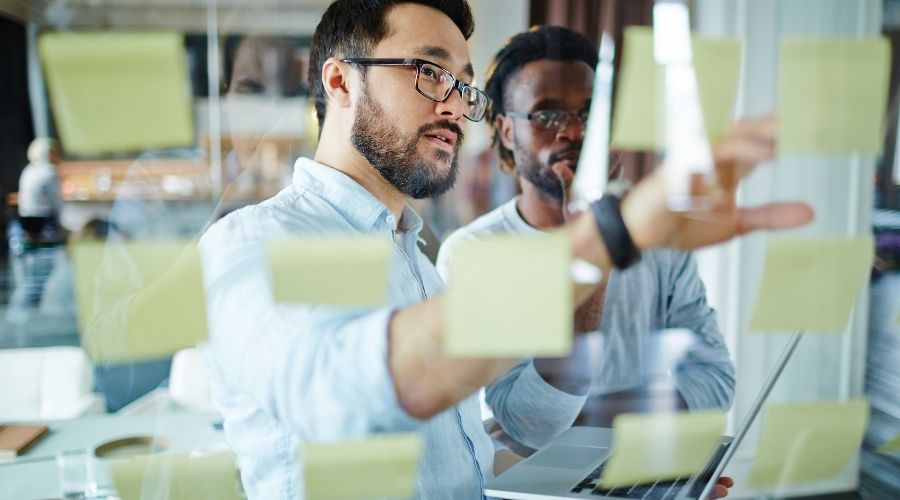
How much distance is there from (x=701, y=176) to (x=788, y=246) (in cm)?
14

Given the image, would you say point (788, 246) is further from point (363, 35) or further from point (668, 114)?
point (363, 35)

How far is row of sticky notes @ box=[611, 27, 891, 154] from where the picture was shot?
572mm

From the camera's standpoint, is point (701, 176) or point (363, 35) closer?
point (701, 176)

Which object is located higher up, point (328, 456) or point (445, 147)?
point (445, 147)

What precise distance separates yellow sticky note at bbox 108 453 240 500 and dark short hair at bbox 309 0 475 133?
0.39m

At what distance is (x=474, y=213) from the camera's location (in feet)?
2.59

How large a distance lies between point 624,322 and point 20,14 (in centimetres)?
67

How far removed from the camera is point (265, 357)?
1.88 ft

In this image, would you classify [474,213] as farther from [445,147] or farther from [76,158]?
[76,158]

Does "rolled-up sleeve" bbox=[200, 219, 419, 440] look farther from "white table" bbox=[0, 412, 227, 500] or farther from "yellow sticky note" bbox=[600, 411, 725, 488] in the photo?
"white table" bbox=[0, 412, 227, 500]

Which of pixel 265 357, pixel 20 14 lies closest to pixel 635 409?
pixel 265 357

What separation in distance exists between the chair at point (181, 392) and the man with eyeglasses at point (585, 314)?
352mm

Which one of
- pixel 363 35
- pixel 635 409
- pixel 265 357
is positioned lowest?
pixel 635 409

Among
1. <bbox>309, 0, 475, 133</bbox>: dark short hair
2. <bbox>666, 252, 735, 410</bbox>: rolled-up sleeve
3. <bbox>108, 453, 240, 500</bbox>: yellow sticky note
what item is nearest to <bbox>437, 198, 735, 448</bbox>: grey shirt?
<bbox>666, 252, 735, 410</bbox>: rolled-up sleeve
